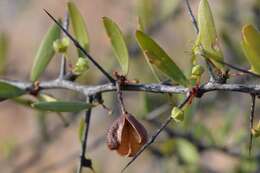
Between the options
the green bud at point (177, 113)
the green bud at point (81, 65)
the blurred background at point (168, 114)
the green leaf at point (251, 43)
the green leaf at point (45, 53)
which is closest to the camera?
the green leaf at point (251, 43)

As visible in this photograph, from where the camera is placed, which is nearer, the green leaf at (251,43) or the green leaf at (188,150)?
the green leaf at (251,43)

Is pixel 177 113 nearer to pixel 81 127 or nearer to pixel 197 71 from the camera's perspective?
pixel 197 71

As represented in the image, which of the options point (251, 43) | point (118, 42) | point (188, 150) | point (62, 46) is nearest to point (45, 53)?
point (62, 46)

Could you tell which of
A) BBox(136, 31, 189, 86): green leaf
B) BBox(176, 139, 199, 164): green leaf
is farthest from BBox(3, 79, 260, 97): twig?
BBox(176, 139, 199, 164): green leaf

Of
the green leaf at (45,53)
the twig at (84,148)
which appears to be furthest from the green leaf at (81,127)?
the green leaf at (45,53)

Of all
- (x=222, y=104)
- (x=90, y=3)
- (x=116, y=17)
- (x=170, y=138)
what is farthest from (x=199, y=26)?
(x=90, y=3)

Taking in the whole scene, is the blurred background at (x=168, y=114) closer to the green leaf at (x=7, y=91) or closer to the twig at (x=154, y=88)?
the twig at (x=154, y=88)
